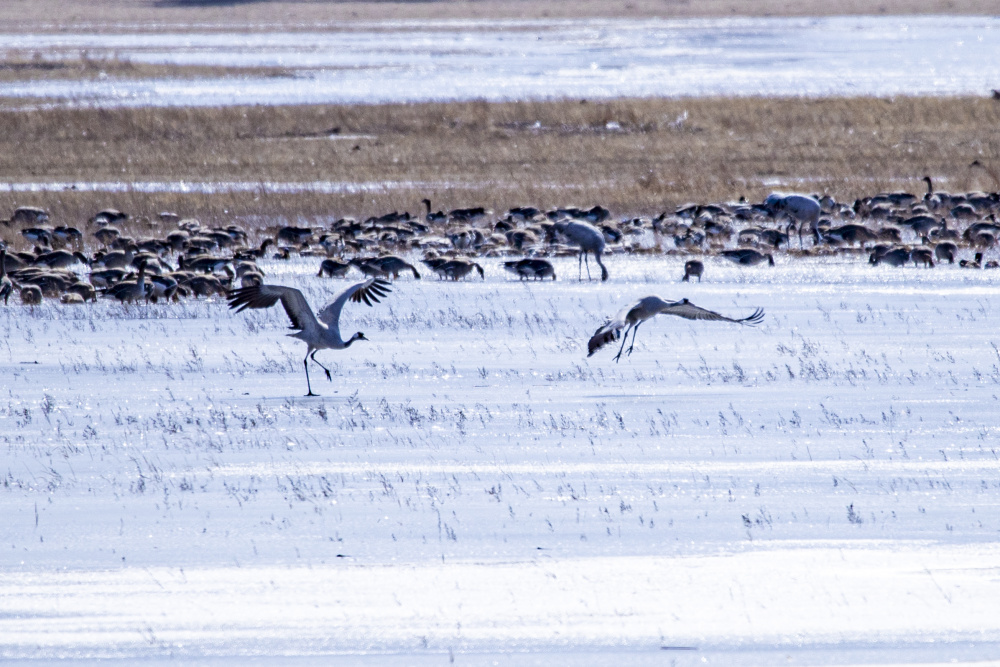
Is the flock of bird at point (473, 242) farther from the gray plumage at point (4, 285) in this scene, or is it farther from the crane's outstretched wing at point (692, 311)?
the crane's outstretched wing at point (692, 311)

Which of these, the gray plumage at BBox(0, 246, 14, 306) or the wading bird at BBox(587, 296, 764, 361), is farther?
the gray plumage at BBox(0, 246, 14, 306)

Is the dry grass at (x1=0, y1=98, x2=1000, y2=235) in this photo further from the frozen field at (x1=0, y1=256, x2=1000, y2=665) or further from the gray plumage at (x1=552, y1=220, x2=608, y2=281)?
the frozen field at (x1=0, y1=256, x2=1000, y2=665)

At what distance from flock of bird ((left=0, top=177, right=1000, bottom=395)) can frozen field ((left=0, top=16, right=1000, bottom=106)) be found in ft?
66.8

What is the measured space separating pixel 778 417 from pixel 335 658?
4824 mm

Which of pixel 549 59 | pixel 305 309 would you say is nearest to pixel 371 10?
pixel 549 59

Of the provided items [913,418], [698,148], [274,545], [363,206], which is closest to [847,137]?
[698,148]

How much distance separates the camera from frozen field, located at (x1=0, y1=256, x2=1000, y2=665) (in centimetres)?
529

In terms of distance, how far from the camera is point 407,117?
36.6 metres

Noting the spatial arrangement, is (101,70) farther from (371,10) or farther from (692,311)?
(371,10)

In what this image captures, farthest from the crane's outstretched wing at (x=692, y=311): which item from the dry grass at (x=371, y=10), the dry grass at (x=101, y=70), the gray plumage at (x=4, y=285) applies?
the dry grass at (x=371, y=10)

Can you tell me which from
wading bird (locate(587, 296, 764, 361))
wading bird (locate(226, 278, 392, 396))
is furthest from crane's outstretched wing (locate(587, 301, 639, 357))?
wading bird (locate(226, 278, 392, 396))

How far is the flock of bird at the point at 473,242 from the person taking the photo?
16266 millimetres

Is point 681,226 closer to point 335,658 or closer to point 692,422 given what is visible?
point 692,422

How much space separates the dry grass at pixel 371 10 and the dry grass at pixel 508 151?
237ft
